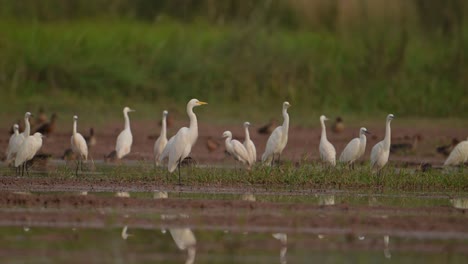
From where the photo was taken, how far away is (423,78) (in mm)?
26047

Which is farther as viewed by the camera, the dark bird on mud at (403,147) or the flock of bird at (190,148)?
the dark bird on mud at (403,147)

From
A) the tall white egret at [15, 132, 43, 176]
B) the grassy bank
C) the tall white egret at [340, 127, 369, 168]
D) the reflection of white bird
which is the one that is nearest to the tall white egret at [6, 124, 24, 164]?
the tall white egret at [15, 132, 43, 176]

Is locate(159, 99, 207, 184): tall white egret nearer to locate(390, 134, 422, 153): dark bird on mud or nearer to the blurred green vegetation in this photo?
locate(390, 134, 422, 153): dark bird on mud

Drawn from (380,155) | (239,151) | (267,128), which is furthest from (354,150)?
(267,128)

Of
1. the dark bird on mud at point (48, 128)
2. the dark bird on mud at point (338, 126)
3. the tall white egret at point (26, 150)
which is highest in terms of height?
the dark bird on mud at point (338, 126)

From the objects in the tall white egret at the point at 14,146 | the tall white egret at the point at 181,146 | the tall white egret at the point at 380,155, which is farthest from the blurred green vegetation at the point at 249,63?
the tall white egret at the point at 181,146

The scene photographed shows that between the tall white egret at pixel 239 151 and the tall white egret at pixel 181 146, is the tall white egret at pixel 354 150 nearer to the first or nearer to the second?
the tall white egret at pixel 239 151

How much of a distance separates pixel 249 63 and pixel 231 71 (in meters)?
0.47

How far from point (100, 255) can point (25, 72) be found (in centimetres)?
1532

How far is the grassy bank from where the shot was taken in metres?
25.2

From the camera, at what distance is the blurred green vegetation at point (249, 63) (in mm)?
25281

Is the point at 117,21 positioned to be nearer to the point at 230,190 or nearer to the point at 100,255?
the point at 230,190

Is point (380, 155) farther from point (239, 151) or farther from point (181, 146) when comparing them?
point (181, 146)

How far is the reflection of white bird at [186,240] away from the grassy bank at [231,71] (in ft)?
43.1
